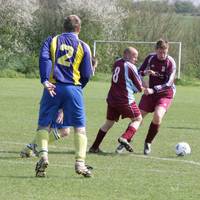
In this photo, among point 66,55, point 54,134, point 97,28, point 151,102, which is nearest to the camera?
point 66,55

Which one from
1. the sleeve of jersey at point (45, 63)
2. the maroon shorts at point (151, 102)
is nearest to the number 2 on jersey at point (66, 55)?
the sleeve of jersey at point (45, 63)

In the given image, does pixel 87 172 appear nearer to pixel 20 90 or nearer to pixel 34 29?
pixel 20 90

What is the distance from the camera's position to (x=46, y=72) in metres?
8.84

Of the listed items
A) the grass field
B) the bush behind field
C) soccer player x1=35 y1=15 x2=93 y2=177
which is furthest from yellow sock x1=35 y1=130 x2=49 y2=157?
the bush behind field

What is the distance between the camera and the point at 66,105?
29.7 feet

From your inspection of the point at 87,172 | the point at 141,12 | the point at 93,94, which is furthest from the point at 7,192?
the point at 141,12

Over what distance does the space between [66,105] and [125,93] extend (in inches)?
109

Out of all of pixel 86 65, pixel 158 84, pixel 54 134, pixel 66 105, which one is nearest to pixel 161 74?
pixel 158 84

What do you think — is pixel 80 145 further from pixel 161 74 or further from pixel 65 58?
pixel 161 74

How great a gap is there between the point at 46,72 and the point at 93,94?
18520 mm

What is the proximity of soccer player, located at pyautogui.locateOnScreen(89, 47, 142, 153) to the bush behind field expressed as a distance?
27043mm

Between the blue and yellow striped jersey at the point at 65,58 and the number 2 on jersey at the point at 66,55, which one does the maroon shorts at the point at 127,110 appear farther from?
the number 2 on jersey at the point at 66,55

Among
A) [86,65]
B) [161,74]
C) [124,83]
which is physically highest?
[86,65]

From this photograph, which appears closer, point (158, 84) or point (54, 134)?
point (54, 134)
